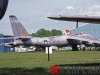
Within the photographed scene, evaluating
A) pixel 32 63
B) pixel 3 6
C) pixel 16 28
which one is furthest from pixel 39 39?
pixel 3 6

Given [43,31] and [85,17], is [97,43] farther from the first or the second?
[43,31]

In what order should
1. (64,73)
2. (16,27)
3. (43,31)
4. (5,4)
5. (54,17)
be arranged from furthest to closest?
(43,31) → (16,27) → (54,17) → (64,73) → (5,4)

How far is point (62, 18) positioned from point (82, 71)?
3.31m

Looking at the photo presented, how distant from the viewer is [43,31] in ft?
603

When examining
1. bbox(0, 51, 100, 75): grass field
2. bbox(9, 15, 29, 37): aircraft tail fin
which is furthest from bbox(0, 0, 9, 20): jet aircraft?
bbox(9, 15, 29, 37): aircraft tail fin

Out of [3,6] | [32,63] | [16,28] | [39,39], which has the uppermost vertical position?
[16,28]

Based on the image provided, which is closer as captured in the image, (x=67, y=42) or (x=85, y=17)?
(x=85, y=17)

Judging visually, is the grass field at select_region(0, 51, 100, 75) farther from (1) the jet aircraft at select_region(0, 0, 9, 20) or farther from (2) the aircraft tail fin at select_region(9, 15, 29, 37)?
(2) the aircraft tail fin at select_region(9, 15, 29, 37)

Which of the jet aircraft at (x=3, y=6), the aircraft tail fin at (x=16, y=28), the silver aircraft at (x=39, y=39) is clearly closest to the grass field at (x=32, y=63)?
the jet aircraft at (x=3, y=6)

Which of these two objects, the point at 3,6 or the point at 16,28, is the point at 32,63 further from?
the point at 16,28

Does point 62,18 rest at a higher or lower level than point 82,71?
higher

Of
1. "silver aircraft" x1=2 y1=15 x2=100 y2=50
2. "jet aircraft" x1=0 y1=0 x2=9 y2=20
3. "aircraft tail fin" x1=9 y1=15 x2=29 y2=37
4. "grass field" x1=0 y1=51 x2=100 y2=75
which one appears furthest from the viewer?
"silver aircraft" x1=2 y1=15 x2=100 y2=50

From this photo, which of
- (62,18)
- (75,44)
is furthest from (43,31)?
(62,18)

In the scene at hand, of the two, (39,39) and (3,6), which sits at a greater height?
(3,6)
